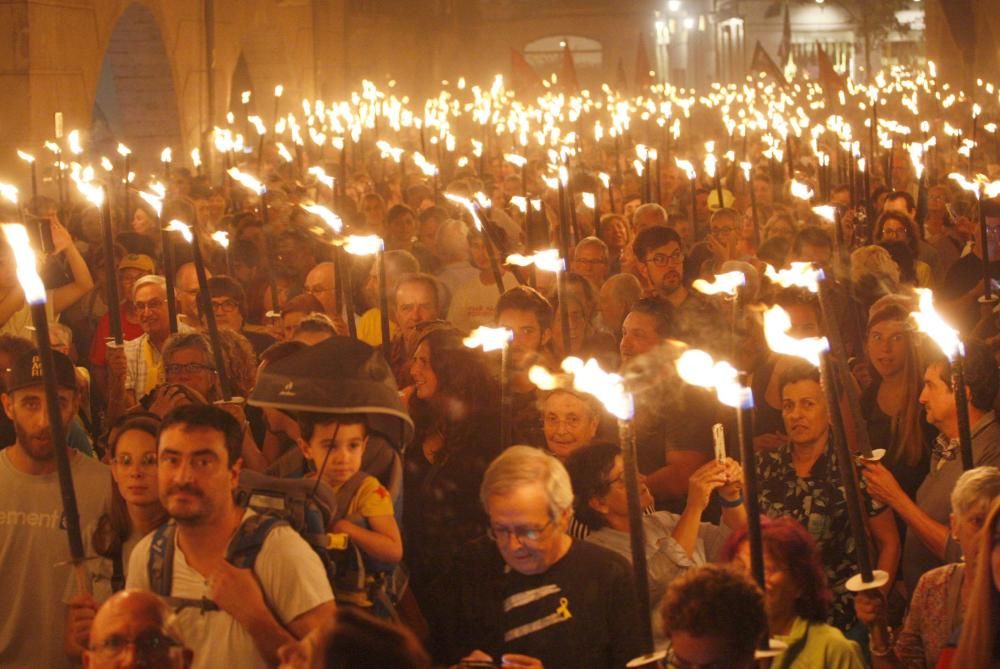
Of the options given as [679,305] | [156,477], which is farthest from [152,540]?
[679,305]

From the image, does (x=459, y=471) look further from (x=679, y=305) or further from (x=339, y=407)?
(x=679, y=305)

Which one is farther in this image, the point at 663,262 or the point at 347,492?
the point at 663,262

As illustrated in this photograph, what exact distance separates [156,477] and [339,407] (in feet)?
1.85

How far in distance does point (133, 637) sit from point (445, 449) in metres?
2.22

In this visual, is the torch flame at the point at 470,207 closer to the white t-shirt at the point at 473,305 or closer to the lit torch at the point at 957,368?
Answer: the white t-shirt at the point at 473,305

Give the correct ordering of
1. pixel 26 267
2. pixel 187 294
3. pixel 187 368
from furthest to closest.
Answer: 1. pixel 187 294
2. pixel 187 368
3. pixel 26 267

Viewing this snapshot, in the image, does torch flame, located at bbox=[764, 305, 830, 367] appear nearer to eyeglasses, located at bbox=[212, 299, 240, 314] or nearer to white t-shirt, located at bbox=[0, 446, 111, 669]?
white t-shirt, located at bbox=[0, 446, 111, 669]

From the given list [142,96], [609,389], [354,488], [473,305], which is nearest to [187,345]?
[354,488]

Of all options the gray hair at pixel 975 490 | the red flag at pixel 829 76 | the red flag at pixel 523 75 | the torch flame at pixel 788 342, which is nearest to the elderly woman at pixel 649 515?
the gray hair at pixel 975 490

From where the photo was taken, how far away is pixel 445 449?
5883 mm

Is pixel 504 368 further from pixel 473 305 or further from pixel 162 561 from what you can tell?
pixel 473 305

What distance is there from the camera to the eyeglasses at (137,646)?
377 centimetres

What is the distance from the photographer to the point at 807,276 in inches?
180

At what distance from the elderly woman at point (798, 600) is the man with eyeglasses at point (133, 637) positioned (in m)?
1.50
